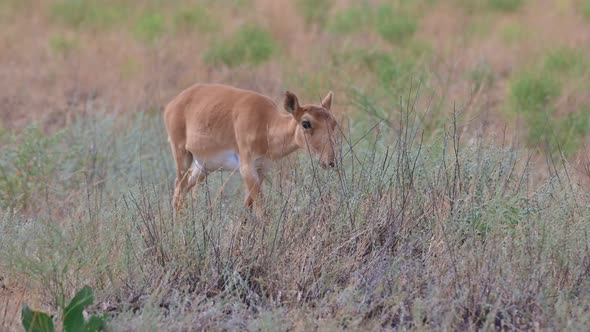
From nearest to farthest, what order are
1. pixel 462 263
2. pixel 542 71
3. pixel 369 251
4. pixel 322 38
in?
pixel 462 263, pixel 369 251, pixel 542 71, pixel 322 38

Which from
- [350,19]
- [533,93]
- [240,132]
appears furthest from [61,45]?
[240,132]

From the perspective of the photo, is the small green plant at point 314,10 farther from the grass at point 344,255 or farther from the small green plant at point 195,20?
the grass at point 344,255

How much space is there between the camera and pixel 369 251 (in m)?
6.72

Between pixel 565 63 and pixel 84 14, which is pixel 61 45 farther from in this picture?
pixel 565 63

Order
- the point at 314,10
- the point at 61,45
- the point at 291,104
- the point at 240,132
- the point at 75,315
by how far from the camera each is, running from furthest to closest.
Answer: the point at 314,10 → the point at 61,45 → the point at 240,132 → the point at 291,104 → the point at 75,315

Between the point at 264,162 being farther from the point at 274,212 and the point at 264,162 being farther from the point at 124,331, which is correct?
the point at 124,331

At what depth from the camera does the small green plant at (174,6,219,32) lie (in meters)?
16.8

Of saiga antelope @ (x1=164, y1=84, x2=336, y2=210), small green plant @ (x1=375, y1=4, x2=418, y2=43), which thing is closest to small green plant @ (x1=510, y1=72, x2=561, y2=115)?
small green plant @ (x1=375, y1=4, x2=418, y2=43)

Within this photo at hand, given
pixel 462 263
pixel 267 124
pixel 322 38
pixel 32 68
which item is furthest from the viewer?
pixel 322 38

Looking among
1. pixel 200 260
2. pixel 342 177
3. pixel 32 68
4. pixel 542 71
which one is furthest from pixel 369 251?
pixel 32 68

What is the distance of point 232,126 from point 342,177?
1.60 metres

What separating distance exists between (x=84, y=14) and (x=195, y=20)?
2.18m

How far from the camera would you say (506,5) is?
18406 millimetres

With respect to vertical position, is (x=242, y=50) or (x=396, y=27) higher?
(x=396, y=27)
